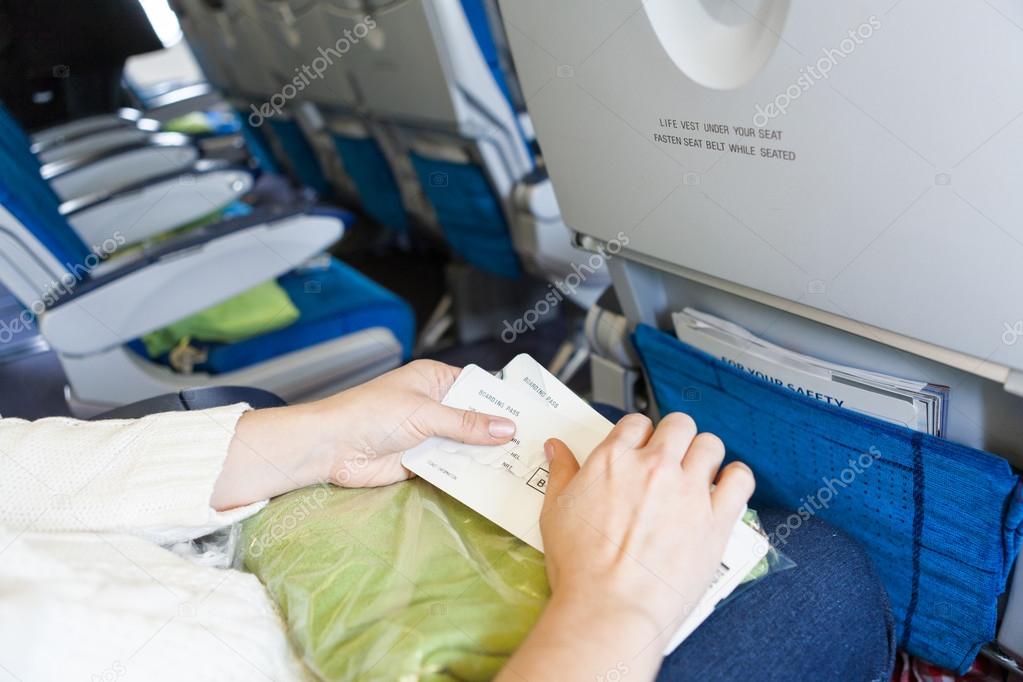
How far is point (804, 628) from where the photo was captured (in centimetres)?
58

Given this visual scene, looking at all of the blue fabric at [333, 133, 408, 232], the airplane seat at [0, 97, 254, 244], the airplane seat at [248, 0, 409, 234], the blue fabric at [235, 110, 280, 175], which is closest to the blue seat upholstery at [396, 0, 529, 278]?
the airplane seat at [248, 0, 409, 234]

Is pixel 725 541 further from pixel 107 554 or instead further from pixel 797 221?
pixel 107 554

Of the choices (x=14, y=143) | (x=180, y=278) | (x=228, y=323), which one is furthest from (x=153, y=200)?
(x=180, y=278)

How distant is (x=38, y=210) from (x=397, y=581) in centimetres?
149

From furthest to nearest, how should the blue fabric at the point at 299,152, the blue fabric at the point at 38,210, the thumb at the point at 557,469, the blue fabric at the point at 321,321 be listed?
the blue fabric at the point at 299,152 → the blue fabric at the point at 321,321 → the blue fabric at the point at 38,210 → the thumb at the point at 557,469

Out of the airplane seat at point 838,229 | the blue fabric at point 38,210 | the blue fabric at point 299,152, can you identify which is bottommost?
the blue fabric at point 38,210

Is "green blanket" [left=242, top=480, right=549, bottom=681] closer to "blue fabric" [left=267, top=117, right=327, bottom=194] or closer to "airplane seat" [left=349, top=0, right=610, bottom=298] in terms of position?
"airplane seat" [left=349, top=0, right=610, bottom=298]

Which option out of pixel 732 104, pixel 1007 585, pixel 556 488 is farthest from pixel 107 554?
pixel 1007 585

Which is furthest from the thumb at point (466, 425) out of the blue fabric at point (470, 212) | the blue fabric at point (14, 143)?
the blue fabric at point (14, 143)

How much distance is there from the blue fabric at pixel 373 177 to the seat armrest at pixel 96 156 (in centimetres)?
67

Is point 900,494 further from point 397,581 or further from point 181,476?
point 181,476

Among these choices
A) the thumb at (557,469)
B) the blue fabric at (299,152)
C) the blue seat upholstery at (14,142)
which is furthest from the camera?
the blue fabric at (299,152)

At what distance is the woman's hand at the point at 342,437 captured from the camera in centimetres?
72

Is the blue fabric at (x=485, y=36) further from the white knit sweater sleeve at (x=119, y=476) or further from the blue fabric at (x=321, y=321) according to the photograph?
the white knit sweater sleeve at (x=119, y=476)
